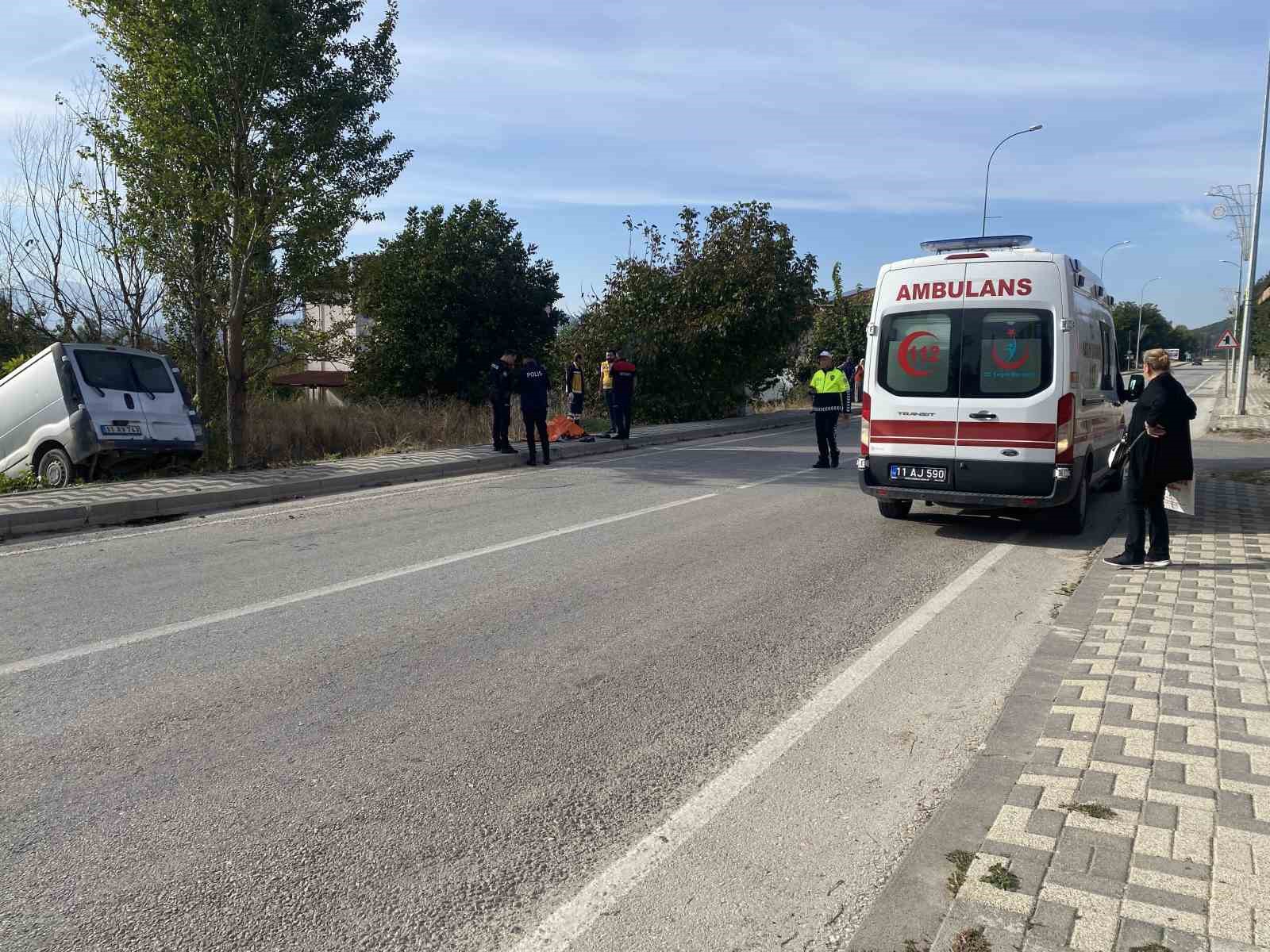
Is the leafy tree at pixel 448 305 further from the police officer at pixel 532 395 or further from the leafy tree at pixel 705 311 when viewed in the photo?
the police officer at pixel 532 395

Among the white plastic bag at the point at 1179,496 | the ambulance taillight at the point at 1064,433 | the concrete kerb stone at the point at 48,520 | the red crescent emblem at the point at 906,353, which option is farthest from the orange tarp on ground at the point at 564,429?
the white plastic bag at the point at 1179,496

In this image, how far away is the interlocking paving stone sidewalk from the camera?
8.87 feet

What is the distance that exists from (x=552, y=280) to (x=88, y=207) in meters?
14.5

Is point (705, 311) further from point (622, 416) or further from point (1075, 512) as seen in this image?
point (1075, 512)

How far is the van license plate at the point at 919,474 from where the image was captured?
894 cm

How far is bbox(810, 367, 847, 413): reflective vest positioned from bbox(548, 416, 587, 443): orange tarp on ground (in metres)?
6.29

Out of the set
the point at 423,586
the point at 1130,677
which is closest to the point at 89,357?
the point at 423,586

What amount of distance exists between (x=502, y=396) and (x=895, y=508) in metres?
7.81

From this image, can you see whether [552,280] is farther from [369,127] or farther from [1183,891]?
[1183,891]

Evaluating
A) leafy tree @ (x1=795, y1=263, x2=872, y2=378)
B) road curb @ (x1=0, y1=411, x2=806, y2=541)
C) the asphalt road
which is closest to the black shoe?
the asphalt road

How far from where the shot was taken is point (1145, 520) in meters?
7.49

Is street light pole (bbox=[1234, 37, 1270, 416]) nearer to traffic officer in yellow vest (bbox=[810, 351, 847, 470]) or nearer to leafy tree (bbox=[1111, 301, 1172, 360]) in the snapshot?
traffic officer in yellow vest (bbox=[810, 351, 847, 470])

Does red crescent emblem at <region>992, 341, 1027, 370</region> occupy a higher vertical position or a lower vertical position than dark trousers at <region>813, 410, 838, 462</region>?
higher

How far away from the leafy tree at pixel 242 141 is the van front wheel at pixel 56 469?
3.69 m
